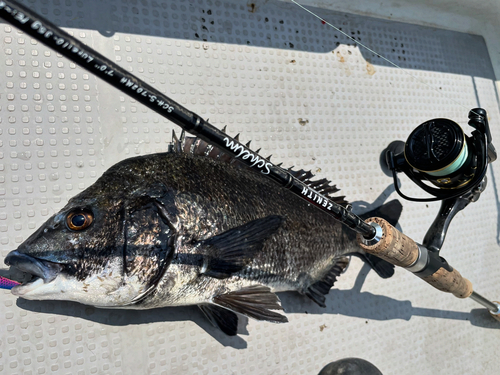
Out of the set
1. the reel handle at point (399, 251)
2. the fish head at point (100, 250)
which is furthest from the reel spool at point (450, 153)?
the fish head at point (100, 250)

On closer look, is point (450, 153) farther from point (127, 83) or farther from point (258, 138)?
point (127, 83)

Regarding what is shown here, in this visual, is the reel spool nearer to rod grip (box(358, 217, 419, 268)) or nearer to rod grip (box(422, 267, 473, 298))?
rod grip (box(358, 217, 419, 268))

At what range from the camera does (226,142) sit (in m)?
1.23

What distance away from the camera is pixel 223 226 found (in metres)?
1.75

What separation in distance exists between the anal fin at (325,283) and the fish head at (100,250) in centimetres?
100

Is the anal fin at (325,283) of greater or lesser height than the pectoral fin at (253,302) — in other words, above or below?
above

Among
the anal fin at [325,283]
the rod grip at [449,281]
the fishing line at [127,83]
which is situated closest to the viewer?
the fishing line at [127,83]

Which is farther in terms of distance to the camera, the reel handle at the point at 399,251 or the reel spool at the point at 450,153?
the reel spool at the point at 450,153

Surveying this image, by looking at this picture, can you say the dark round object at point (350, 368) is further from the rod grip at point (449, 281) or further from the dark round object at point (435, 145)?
the dark round object at point (435, 145)

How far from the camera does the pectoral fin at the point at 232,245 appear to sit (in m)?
1.69

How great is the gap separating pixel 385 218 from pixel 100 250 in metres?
1.77

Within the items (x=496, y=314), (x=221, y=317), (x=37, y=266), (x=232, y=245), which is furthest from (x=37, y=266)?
(x=496, y=314)

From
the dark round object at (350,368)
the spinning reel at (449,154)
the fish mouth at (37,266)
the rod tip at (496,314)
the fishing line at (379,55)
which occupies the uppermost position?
the fishing line at (379,55)

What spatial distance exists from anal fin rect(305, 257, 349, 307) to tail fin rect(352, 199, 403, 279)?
7.6 inches
